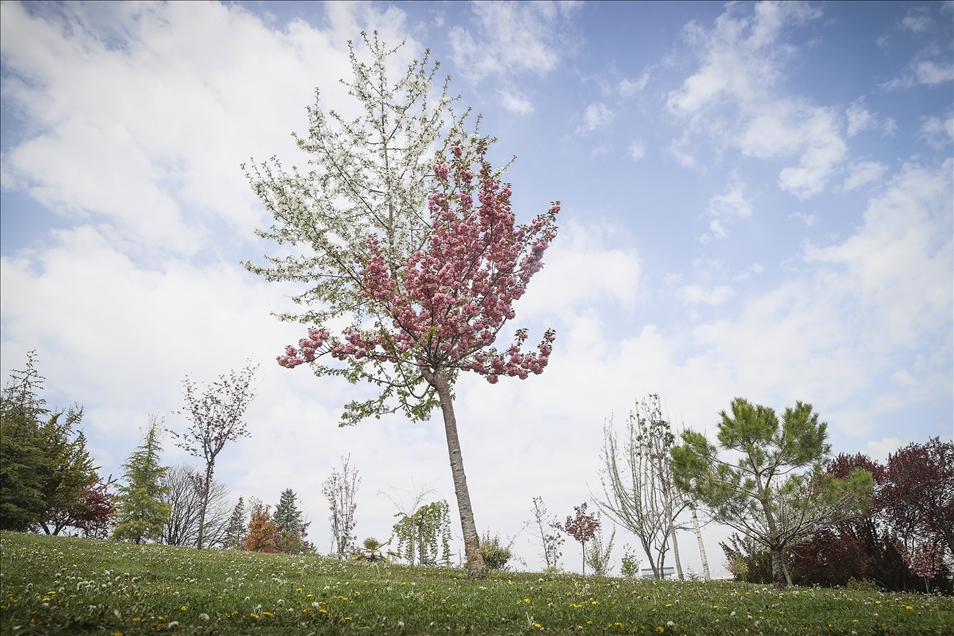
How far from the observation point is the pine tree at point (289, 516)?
5381 centimetres

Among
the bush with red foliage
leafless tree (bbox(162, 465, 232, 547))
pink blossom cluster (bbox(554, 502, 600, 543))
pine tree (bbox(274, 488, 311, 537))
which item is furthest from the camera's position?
pine tree (bbox(274, 488, 311, 537))

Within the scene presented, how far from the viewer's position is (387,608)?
20.3 feet

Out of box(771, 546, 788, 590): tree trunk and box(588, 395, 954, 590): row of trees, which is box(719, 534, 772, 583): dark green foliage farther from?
box(771, 546, 788, 590): tree trunk

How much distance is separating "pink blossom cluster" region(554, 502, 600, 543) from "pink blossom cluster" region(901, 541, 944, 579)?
12.8 m

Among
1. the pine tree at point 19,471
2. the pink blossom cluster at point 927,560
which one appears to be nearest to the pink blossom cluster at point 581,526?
the pink blossom cluster at point 927,560

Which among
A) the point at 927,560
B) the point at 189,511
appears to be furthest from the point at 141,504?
the point at 927,560

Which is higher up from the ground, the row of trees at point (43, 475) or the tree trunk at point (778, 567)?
the row of trees at point (43, 475)

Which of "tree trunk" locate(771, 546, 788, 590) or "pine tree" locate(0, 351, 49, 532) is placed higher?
"pine tree" locate(0, 351, 49, 532)

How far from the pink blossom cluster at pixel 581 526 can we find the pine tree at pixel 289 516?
38.3 meters

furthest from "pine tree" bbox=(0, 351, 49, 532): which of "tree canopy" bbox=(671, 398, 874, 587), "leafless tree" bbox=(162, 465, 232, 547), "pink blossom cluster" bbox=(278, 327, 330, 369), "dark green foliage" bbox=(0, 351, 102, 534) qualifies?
"tree canopy" bbox=(671, 398, 874, 587)

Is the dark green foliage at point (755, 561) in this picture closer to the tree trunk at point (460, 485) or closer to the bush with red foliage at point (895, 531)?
the bush with red foliage at point (895, 531)

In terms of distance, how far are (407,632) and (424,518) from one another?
48.0 ft

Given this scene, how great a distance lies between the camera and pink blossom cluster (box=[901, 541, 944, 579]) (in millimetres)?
16000

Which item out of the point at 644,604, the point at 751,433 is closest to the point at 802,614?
the point at 644,604
